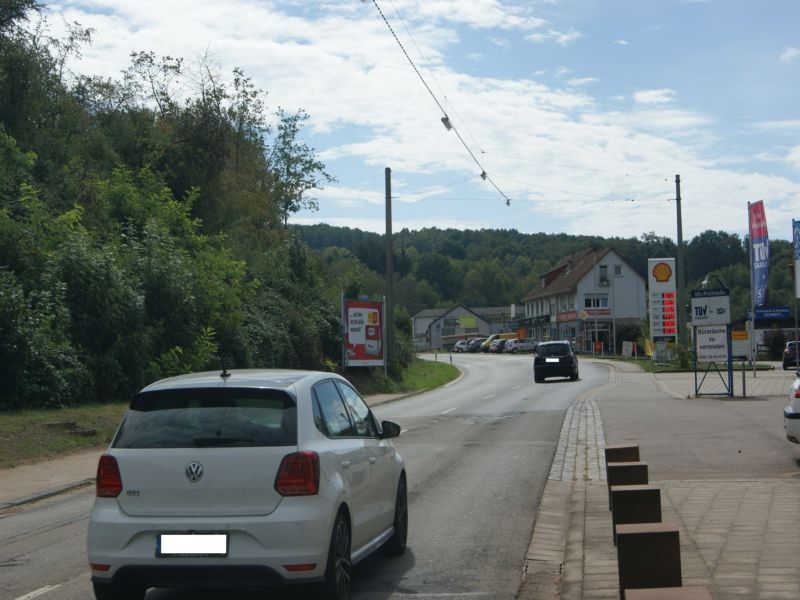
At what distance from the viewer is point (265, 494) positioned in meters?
5.97

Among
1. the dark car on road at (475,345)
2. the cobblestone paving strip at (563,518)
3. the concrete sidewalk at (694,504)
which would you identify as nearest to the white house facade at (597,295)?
the dark car on road at (475,345)

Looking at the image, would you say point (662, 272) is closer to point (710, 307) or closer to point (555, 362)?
point (555, 362)

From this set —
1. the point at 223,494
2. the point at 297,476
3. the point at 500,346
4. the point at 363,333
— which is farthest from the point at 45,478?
the point at 500,346

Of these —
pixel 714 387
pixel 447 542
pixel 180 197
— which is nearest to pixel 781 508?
pixel 447 542

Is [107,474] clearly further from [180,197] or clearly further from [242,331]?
[180,197]

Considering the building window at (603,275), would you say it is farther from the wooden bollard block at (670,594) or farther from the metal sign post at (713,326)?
the wooden bollard block at (670,594)

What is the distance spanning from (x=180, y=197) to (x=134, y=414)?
32.5 m

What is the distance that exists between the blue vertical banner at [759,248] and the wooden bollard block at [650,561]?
2610 centimetres

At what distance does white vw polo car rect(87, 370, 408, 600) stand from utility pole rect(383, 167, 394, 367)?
32.5m

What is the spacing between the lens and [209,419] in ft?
20.7

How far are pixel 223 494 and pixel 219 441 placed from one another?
0.35 meters

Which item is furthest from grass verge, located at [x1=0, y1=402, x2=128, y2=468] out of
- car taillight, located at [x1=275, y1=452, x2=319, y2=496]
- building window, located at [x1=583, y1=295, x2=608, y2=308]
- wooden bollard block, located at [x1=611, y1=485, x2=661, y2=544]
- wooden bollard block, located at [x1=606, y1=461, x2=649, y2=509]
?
building window, located at [x1=583, y1=295, x2=608, y2=308]

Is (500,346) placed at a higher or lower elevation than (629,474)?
lower

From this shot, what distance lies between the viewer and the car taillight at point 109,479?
618 centimetres
